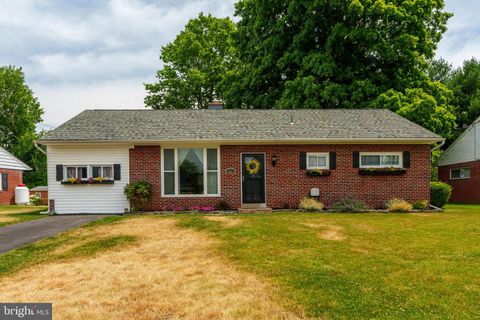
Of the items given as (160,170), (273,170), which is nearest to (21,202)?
(160,170)

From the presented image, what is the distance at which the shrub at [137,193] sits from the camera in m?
12.0

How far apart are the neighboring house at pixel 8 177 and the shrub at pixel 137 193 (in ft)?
45.6

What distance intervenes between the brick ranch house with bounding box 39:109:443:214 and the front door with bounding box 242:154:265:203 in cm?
4

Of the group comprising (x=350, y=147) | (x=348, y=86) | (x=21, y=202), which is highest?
(x=348, y=86)

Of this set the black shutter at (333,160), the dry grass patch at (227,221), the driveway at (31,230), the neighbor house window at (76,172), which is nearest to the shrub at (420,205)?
the black shutter at (333,160)

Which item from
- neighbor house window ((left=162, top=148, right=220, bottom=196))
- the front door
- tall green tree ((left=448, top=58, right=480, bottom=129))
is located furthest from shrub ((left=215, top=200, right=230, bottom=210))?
tall green tree ((left=448, top=58, right=480, bottom=129))

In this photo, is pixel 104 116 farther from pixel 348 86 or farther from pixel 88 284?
pixel 348 86

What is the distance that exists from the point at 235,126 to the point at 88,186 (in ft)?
19.8

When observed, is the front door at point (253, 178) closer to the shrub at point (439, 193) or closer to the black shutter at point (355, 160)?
the black shutter at point (355, 160)

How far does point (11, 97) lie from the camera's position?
37.4 meters

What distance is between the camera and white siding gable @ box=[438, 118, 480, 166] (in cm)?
2045

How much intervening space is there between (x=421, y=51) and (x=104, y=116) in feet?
60.5

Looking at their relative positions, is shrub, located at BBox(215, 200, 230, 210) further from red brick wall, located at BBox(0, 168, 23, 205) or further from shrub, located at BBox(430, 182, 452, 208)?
red brick wall, located at BBox(0, 168, 23, 205)

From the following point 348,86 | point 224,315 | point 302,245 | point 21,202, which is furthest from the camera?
point 21,202
